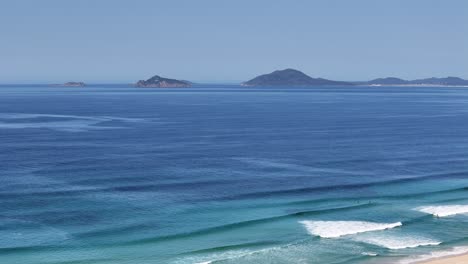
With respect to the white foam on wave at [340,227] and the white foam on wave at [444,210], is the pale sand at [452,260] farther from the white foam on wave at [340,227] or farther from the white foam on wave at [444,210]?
the white foam on wave at [444,210]

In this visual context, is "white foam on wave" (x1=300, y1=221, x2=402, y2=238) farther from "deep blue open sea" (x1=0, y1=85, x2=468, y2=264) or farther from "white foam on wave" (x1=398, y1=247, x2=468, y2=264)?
"white foam on wave" (x1=398, y1=247, x2=468, y2=264)

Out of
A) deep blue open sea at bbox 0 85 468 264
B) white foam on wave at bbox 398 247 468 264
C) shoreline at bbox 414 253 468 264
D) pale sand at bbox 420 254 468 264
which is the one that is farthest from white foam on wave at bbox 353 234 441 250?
pale sand at bbox 420 254 468 264

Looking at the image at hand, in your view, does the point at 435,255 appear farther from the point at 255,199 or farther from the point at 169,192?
the point at 169,192

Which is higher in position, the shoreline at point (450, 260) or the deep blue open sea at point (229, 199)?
the deep blue open sea at point (229, 199)

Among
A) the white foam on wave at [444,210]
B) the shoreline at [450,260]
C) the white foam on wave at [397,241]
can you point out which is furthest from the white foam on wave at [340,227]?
the shoreline at [450,260]

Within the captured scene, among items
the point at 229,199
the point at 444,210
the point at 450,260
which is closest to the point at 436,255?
the point at 450,260
